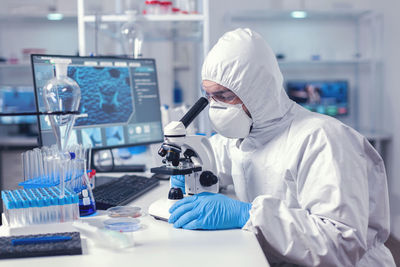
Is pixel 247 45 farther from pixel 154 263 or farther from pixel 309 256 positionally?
pixel 154 263

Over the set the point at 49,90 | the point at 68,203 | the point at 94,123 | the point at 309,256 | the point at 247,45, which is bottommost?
the point at 309,256

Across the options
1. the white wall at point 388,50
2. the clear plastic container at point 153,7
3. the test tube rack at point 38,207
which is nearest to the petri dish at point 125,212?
the test tube rack at point 38,207

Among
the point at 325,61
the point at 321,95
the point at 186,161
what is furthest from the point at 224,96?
the point at 321,95

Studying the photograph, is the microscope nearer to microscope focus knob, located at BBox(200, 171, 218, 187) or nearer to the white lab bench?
microscope focus knob, located at BBox(200, 171, 218, 187)

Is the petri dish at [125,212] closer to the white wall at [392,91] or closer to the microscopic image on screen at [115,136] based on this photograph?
the microscopic image on screen at [115,136]

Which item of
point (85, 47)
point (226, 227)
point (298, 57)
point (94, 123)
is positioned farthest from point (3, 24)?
point (226, 227)

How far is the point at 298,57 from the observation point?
14.3 ft

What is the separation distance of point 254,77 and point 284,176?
1.00ft

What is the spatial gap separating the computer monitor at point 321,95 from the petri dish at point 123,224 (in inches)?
→ 131

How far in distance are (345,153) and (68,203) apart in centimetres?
70

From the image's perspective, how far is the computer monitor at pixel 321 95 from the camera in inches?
166

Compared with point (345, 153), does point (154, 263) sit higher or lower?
lower

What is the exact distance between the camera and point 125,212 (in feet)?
3.91

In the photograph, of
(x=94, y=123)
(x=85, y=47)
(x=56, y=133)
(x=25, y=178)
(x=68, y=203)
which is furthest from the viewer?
(x=85, y=47)
